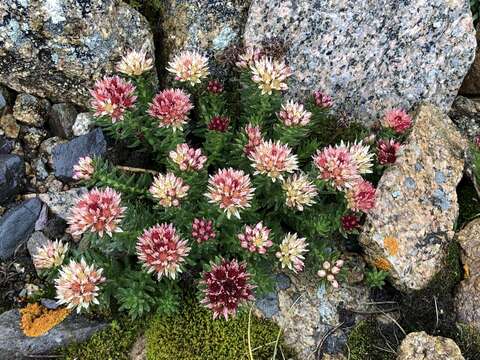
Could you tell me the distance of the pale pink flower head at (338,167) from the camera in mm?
3854

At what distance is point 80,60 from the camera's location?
4.77 m

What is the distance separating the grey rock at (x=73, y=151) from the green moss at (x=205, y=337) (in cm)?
150

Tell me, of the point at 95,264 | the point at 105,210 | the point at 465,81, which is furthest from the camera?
the point at 465,81

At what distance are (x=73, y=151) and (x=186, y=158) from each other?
1.41m

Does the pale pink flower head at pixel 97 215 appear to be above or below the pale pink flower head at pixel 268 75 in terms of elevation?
below

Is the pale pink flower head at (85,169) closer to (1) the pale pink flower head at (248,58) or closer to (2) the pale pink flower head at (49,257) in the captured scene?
(2) the pale pink flower head at (49,257)

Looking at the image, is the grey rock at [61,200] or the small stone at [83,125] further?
the small stone at [83,125]

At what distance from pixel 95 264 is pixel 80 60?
5.80ft

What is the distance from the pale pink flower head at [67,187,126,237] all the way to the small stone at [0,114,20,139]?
66.6 inches

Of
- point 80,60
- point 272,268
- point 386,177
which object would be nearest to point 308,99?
point 386,177

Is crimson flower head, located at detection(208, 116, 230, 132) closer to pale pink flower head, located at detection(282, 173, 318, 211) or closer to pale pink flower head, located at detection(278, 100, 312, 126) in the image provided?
pale pink flower head, located at detection(278, 100, 312, 126)

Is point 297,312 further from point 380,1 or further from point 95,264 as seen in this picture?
point 380,1

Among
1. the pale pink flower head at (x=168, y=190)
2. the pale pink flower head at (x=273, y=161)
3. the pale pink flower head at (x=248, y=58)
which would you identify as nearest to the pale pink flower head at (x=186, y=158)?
the pale pink flower head at (x=168, y=190)

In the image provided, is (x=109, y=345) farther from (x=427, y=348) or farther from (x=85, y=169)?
(x=427, y=348)
